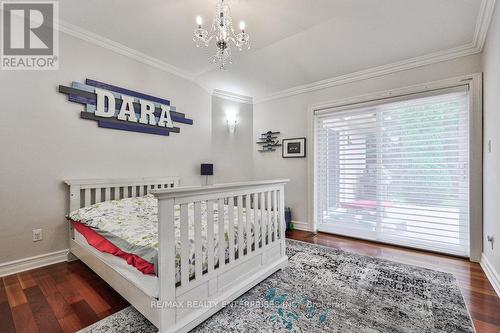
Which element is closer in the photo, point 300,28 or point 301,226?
point 300,28

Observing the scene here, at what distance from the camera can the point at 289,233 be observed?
12.2ft

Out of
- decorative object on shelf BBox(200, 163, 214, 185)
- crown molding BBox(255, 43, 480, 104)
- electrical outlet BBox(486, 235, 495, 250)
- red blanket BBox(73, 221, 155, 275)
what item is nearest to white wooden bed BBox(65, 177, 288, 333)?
red blanket BBox(73, 221, 155, 275)

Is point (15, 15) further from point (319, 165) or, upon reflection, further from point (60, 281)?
point (319, 165)

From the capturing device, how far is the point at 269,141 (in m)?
4.31

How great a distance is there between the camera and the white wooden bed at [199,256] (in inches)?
52.3

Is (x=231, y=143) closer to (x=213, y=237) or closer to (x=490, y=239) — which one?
(x=213, y=237)

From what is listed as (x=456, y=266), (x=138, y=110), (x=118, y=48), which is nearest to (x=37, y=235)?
(x=138, y=110)

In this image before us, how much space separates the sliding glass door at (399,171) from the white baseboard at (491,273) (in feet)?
0.95

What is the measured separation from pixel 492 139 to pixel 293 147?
240cm

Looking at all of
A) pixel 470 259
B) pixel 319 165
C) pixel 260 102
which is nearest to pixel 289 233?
pixel 319 165

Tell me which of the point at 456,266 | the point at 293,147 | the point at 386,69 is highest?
the point at 386,69

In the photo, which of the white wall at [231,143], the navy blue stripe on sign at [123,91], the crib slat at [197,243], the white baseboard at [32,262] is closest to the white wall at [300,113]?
the white wall at [231,143]

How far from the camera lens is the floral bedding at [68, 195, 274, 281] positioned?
4.82 feet

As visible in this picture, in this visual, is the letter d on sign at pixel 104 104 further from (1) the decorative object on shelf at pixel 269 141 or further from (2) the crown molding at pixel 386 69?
(2) the crown molding at pixel 386 69
